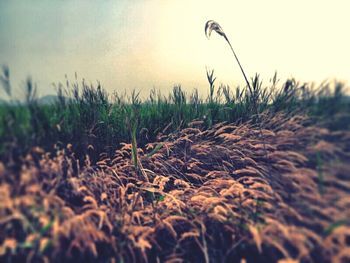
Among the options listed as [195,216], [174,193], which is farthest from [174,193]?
[195,216]

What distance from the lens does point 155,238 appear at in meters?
3.00

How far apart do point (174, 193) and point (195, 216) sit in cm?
63

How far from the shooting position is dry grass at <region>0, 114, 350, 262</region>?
7.32 feet

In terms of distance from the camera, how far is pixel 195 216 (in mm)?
2885

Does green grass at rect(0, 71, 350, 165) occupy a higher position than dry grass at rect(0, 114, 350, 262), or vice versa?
green grass at rect(0, 71, 350, 165)

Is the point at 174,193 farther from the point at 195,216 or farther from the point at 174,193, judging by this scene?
the point at 195,216

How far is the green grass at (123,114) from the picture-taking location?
8.75ft

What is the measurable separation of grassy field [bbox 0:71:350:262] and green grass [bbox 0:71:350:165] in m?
0.01

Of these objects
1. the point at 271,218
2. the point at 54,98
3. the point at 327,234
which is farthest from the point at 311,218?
the point at 54,98

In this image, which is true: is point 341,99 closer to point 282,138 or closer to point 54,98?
point 282,138

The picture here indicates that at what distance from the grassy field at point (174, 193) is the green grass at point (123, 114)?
1 cm

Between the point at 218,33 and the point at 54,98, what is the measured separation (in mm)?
2260

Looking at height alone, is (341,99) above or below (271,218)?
above

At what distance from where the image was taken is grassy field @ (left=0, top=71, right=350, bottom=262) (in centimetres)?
228
